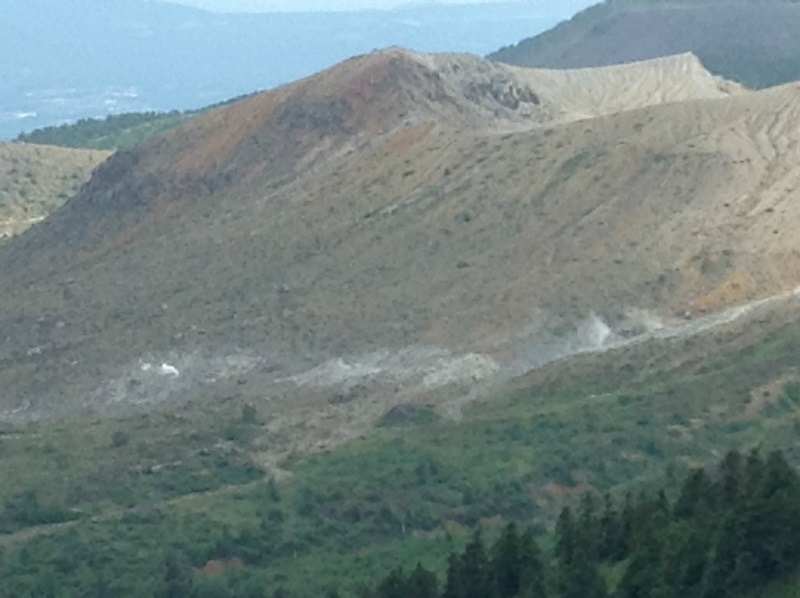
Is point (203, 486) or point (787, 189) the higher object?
point (787, 189)

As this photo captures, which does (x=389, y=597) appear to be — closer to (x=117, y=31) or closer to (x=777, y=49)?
(x=777, y=49)

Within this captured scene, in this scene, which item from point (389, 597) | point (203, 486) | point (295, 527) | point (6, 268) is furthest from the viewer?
point (6, 268)

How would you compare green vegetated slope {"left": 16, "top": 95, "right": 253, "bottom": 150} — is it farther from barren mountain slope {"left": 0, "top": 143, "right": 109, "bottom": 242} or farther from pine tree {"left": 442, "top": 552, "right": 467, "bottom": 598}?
pine tree {"left": 442, "top": 552, "right": 467, "bottom": 598}

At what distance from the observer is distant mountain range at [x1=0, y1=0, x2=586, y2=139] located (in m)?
154

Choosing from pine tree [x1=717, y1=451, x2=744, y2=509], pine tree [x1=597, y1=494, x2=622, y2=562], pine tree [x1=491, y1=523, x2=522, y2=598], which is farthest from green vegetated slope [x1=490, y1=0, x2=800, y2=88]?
pine tree [x1=491, y1=523, x2=522, y2=598]

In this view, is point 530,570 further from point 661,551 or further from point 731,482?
point 731,482

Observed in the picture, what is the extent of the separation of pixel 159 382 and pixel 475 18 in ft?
518

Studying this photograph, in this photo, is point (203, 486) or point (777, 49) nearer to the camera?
point (203, 486)

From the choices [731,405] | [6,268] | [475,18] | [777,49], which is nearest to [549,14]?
[475,18]

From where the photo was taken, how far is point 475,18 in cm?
19600

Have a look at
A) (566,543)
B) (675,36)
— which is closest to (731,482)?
(566,543)

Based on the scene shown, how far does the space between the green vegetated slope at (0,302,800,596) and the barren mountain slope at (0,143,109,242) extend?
30.6m

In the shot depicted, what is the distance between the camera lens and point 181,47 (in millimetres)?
184375

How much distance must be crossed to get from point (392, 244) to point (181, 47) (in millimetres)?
142641
